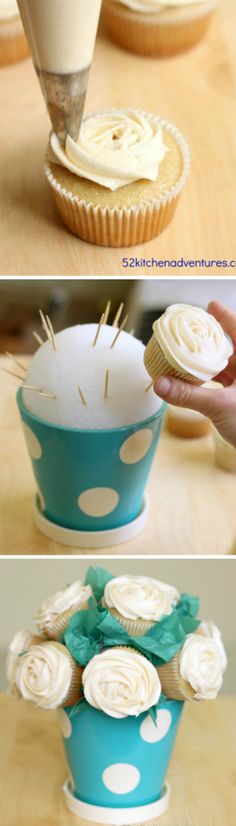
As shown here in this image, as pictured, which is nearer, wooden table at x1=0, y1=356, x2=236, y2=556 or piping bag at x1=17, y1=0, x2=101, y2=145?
piping bag at x1=17, y1=0, x2=101, y2=145

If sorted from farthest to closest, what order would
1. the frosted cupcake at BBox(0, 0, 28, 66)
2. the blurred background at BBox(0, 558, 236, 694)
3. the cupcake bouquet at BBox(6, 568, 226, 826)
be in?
the blurred background at BBox(0, 558, 236, 694)
the frosted cupcake at BBox(0, 0, 28, 66)
the cupcake bouquet at BBox(6, 568, 226, 826)

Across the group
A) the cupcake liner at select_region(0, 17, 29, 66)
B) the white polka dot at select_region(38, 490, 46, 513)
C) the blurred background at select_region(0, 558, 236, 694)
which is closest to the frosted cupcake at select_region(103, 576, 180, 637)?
the white polka dot at select_region(38, 490, 46, 513)

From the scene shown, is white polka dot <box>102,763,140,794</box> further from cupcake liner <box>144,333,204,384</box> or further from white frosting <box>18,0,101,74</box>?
white frosting <box>18,0,101,74</box>

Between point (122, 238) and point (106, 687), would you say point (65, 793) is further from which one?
point (122, 238)

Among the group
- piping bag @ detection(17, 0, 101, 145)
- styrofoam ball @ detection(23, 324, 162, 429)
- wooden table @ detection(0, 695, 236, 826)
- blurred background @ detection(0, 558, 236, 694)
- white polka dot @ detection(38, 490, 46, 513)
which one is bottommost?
blurred background @ detection(0, 558, 236, 694)

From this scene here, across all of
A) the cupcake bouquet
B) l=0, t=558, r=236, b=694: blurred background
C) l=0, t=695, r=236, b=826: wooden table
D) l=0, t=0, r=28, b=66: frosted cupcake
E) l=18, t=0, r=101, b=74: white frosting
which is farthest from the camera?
l=0, t=558, r=236, b=694: blurred background

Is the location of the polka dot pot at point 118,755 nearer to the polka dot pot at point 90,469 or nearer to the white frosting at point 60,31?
the polka dot pot at point 90,469

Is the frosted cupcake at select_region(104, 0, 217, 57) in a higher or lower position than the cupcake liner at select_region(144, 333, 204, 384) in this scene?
higher
